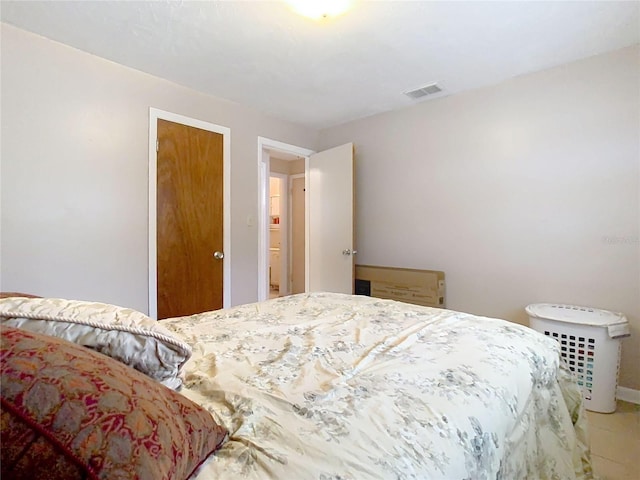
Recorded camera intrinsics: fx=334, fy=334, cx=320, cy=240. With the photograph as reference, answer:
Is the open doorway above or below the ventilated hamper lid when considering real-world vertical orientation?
above

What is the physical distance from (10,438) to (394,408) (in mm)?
712

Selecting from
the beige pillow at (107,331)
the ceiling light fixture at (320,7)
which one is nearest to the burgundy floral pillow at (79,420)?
the beige pillow at (107,331)

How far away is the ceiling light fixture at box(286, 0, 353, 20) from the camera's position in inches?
70.4

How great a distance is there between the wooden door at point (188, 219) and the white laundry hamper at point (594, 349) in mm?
2697

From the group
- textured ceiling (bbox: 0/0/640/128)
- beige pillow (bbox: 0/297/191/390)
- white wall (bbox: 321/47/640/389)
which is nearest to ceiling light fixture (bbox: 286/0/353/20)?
textured ceiling (bbox: 0/0/640/128)

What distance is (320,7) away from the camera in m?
1.82

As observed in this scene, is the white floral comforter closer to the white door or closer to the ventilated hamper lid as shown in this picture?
the ventilated hamper lid

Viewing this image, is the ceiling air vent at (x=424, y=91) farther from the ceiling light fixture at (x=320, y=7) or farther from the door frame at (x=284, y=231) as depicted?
the door frame at (x=284, y=231)

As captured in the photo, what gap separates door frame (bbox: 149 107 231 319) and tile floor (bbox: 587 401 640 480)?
276 cm

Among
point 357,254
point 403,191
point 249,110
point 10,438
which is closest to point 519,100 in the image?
point 403,191

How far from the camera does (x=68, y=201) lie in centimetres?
226

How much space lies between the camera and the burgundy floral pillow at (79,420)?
0.44 meters

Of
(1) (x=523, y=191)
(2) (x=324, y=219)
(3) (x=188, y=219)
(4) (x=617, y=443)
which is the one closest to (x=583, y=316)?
(4) (x=617, y=443)

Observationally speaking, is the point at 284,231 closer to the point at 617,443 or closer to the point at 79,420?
the point at 617,443
